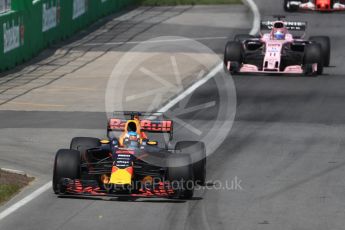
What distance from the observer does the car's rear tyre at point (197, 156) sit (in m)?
20.7

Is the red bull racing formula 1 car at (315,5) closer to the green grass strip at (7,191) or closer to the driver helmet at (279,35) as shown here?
the driver helmet at (279,35)

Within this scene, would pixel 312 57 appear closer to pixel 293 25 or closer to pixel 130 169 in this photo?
pixel 293 25

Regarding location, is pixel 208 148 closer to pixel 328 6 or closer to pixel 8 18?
pixel 8 18

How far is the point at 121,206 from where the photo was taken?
1942cm

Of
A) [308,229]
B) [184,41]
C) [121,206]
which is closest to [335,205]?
[308,229]

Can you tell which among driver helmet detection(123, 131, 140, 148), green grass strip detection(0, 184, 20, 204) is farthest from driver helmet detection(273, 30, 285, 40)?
green grass strip detection(0, 184, 20, 204)

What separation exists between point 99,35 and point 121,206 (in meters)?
28.3

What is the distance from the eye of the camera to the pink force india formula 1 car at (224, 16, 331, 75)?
36.8 meters

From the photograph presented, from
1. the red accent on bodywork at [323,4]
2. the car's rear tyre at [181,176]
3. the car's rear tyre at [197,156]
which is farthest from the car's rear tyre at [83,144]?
the red accent on bodywork at [323,4]

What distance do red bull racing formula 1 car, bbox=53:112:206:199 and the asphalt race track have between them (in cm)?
25

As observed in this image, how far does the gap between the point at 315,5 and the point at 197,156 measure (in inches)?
1298

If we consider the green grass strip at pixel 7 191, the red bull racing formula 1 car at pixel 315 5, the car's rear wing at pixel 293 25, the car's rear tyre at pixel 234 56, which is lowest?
the red bull racing formula 1 car at pixel 315 5

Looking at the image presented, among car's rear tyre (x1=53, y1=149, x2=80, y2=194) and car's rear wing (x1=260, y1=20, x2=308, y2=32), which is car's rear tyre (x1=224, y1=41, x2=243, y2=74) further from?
car's rear tyre (x1=53, y1=149, x2=80, y2=194)

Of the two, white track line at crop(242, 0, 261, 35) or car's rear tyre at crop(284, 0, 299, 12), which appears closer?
white track line at crop(242, 0, 261, 35)
